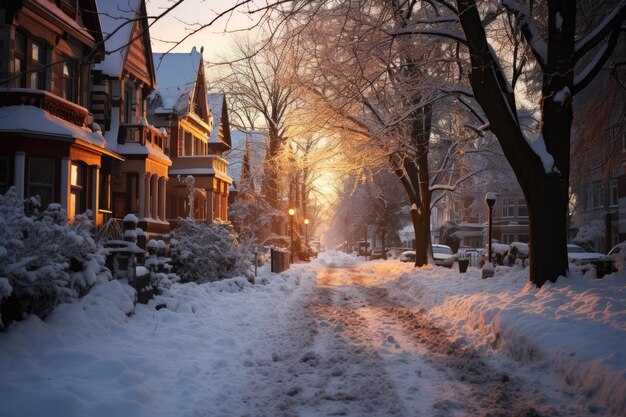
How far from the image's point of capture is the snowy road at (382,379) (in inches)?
215

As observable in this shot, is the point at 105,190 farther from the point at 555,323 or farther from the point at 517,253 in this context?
the point at 555,323

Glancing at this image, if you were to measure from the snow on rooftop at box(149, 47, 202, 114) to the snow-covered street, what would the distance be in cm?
1865

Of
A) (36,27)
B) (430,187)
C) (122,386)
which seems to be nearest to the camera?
(122,386)

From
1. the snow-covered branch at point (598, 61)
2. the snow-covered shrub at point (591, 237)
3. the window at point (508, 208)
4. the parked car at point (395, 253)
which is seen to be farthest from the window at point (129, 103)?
the window at point (508, 208)

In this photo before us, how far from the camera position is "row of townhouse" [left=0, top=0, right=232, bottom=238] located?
49.8ft

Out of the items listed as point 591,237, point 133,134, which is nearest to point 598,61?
point 133,134

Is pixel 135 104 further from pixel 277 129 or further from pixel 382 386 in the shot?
pixel 382 386

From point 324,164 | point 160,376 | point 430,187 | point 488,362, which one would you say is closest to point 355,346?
point 488,362

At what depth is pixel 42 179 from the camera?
16.1m

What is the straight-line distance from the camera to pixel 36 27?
1564cm

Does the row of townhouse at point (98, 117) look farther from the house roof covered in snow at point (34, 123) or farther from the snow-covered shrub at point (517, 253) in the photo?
the snow-covered shrub at point (517, 253)

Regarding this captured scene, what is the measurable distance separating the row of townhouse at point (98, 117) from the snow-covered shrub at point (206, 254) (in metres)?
3.90

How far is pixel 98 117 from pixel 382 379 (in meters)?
17.9

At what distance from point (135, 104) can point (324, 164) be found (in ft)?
27.7
